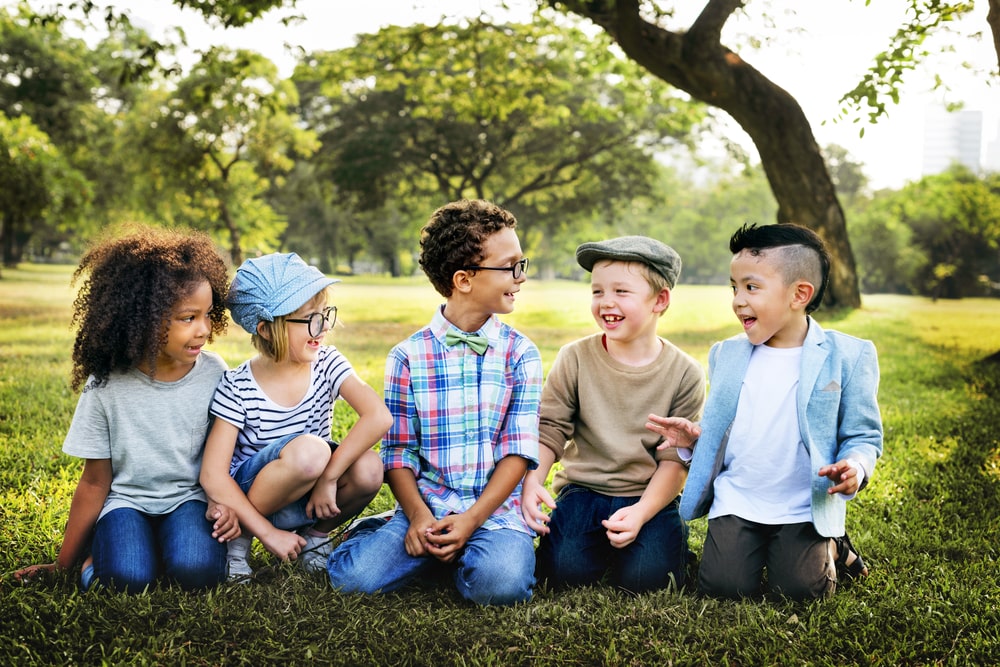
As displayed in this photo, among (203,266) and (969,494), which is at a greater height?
(203,266)

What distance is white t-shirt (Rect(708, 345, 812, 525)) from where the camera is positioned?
301cm

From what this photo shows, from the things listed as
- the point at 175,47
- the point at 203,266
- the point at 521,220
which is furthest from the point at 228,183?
the point at 203,266

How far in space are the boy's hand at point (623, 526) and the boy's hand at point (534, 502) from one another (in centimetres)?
22

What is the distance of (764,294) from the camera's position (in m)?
2.95

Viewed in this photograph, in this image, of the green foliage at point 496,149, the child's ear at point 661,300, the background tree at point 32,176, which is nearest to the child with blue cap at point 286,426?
the child's ear at point 661,300

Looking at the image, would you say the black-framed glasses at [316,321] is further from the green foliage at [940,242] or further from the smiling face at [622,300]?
the green foliage at [940,242]

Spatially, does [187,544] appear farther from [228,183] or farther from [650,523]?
[228,183]

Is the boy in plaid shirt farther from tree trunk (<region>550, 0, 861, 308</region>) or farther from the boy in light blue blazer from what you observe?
tree trunk (<region>550, 0, 861, 308</region>)

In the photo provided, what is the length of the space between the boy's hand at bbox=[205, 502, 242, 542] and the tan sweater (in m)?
1.19

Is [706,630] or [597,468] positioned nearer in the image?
[706,630]

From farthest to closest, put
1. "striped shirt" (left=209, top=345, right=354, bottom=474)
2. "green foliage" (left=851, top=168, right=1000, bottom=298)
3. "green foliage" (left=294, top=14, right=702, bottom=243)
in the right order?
"green foliage" (left=851, top=168, right=1000, bottom=298)
"green foliage" (left=294, top=14, right=702, bottom=243)
"striped shirt" (left=209, top=345, right=354, bottom=474)

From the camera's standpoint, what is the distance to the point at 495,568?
2.85 metres

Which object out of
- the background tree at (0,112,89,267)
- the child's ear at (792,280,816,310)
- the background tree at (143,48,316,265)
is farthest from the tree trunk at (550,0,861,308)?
the background tree at (143,48,316,265)

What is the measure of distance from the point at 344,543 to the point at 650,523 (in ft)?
3.87
